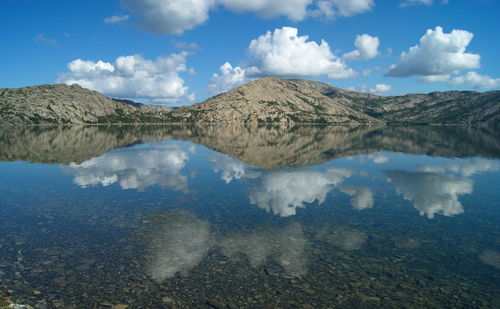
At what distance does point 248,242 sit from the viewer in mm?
28594

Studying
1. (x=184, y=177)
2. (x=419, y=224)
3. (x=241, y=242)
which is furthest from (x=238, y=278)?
(x=184, y=177)

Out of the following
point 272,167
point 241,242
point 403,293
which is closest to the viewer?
point 403,293

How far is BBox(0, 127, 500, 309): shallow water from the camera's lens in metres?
20.6

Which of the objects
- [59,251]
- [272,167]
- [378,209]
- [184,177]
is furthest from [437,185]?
[59,251]

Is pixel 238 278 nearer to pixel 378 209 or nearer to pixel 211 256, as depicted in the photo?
pixel 211 256

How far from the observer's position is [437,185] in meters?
54.5

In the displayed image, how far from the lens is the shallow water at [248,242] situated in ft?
67.6

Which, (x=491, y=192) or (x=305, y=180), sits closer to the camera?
(x=491, y=192)

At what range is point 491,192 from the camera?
167 feet

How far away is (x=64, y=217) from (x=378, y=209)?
3553 centimetres

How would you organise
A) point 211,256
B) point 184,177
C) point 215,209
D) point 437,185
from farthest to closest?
point 184,177 → point 437,185 → point 215,209 → point 211,256

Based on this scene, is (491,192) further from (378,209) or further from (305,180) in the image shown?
(305,180)

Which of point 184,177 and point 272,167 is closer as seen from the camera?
point 184,177

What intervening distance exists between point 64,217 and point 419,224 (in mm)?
37512
